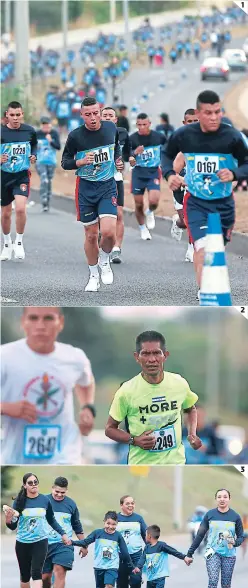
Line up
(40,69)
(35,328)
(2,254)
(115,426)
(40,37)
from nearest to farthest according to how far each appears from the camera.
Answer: (35,328) → (115,426) → (2,254) → (40,69) → (40,37)

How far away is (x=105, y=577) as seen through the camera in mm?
10906

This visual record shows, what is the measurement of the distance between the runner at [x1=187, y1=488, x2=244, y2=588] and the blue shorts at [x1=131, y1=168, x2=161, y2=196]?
439 inches

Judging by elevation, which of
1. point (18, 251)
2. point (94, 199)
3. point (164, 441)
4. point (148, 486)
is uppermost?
point (94, 199)

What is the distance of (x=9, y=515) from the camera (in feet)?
34.9

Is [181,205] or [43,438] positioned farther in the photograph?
[181,205]

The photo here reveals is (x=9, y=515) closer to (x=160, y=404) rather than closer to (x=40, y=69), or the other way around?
(x=160, y=404)

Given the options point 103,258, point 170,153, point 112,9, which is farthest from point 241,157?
point 112,9

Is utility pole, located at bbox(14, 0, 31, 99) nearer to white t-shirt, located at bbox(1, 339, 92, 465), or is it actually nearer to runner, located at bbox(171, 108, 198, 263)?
runner, located at bbox(171, 108, 198, 263)

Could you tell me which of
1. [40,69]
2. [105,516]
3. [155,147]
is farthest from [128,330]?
[40,69]

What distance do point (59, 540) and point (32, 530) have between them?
0.75ft

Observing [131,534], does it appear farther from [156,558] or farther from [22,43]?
[22,43]

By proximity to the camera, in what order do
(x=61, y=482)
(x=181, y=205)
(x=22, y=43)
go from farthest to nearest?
(x=22, y=43) < (x=181, y=205) < (x=61, y=482)

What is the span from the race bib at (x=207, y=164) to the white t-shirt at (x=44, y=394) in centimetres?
310

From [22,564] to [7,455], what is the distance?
4.23ft
